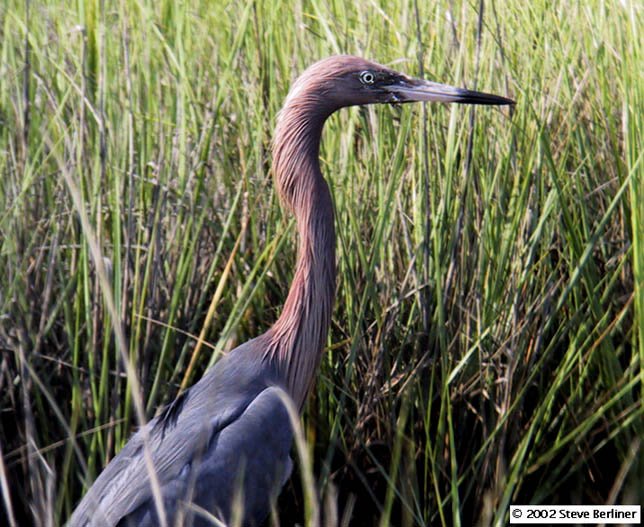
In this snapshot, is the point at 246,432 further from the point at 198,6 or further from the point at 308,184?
the point at 198,6

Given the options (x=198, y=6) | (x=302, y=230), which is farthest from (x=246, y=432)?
(x=198, y=6)

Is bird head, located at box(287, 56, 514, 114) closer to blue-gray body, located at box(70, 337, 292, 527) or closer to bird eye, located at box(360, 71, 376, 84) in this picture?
bird eye, located at box(360, 71, 376, 84)

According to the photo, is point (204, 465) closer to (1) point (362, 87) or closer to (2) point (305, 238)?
(2) point (305, 238)

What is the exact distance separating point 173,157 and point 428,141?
25.3 inches

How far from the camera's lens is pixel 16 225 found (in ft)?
6.33

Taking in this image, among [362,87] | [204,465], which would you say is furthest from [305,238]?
[204,465]

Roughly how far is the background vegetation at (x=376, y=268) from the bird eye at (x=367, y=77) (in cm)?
14

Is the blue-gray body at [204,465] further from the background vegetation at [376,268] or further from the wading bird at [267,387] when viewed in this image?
the background vegetation at [376,268]

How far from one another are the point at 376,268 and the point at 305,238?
0.84 feet

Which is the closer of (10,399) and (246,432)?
(246,432)

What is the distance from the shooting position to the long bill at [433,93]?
185cm

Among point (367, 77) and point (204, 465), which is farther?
point (367, 77)

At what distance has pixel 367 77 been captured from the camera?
1.92m

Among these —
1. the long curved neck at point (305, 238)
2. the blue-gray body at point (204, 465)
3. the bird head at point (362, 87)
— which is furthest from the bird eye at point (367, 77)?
the blue-gray body at point (204, 465)
